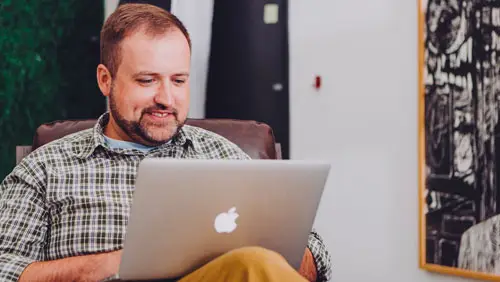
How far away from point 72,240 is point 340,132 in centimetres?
145

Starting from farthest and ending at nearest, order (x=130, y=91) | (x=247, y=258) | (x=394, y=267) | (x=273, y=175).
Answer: (x=394, y=267) → (x=130, y=91) → (x=273, y=175) → (x=247, y=258)

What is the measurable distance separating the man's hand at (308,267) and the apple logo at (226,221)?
36 cm

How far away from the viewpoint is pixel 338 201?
2.81 metres

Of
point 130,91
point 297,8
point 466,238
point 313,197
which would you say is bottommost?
point 466,238

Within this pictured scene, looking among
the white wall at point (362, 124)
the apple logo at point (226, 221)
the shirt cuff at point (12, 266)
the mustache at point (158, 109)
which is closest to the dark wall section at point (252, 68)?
the white wall at point (362, 124)

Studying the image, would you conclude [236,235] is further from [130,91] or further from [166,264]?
[130,91]

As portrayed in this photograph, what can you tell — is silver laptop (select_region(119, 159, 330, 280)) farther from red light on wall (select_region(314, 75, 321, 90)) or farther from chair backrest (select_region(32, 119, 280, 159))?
red light on wall (select_region(314, 75, 321, 90))

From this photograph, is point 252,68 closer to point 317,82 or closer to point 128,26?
point 317,82

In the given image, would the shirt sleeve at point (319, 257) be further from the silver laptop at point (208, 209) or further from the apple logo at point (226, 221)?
the apple logo at point (226, 221)

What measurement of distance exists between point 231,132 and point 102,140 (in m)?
0.39

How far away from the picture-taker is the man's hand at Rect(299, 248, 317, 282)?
5.19 feet

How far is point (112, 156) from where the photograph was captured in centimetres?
171

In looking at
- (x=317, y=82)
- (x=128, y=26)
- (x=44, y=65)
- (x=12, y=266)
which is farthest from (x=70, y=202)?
(x=44, y=65)

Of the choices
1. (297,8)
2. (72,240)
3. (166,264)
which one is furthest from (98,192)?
(297,8)
